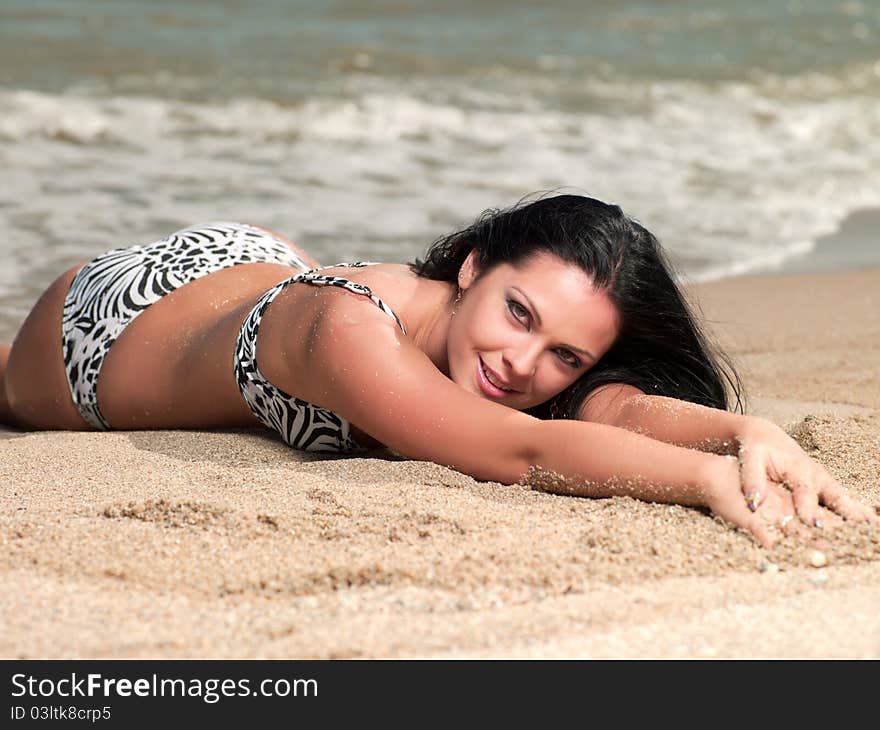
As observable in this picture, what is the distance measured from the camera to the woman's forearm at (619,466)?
8.66 ft

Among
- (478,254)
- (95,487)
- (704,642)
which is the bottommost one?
(95,487)

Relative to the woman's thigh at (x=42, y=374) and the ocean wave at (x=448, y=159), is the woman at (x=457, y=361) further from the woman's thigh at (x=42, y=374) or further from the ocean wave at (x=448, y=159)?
the ocean wave at (x=448, y=159)

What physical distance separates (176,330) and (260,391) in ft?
1.60

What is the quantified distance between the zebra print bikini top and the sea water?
1817 millimetres

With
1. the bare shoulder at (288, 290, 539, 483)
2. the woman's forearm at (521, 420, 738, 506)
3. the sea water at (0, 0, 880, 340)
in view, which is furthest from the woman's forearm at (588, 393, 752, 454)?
the sea water at (0, 0, 880, 340)

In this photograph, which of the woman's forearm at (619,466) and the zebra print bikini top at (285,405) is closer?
the woman's forearm at (619,466)

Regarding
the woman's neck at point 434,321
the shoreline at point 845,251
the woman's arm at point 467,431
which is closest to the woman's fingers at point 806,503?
the woman's arm at point 467,431

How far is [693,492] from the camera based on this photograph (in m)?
2.63

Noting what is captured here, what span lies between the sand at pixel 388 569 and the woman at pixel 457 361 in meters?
0.11

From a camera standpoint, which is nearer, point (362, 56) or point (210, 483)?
point (210, 483)

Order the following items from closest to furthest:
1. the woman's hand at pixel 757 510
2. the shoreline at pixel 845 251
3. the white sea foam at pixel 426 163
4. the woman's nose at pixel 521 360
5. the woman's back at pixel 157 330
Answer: the woman's hand at pixel 757 510 → the woman's nose at pixel 521 360 → the woman's back at pixel 157 330 → the shoreline at pixel 845 251 → the white sea foam at pixel 426 163

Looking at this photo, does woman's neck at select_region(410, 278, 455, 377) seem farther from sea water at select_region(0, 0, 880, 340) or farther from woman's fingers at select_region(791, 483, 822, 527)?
sea water at select_region(0, 0, 880, 340)
